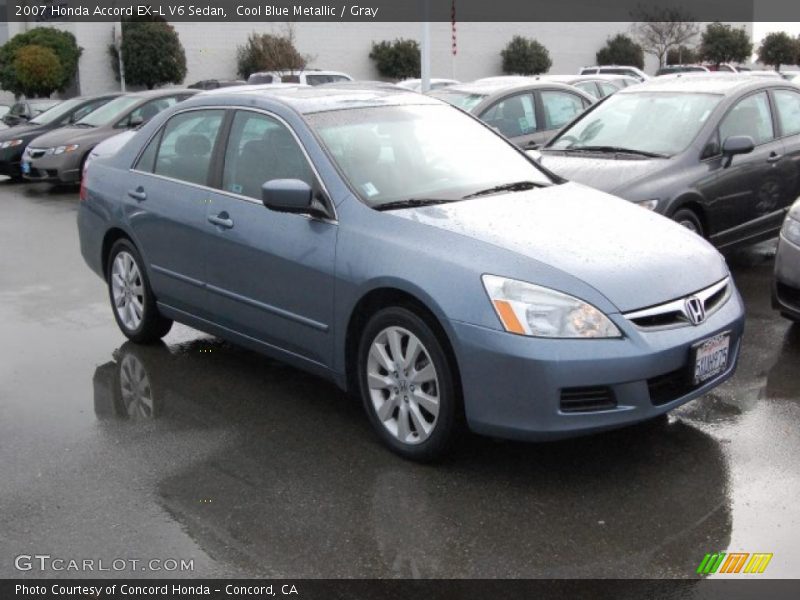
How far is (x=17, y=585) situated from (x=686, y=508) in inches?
101

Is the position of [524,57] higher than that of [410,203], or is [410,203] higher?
[524,57]

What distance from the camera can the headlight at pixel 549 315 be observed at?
12.9 feet

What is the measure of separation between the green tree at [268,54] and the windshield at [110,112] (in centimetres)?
2285

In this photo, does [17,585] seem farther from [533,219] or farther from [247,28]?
[247,28]

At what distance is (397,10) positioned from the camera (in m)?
49.8

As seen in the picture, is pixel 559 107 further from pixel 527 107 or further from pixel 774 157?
pixel 774 157

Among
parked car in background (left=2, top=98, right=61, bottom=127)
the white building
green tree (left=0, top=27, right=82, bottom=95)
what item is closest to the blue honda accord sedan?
parked car in background (left=2, top=98, right=61, bottom=127)

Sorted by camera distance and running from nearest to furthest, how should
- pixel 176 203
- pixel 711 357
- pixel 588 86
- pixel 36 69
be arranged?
pixel 711 357 → pixel 176 203 → pixel 588 86 → pixel 36 69

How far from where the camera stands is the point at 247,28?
4456cm

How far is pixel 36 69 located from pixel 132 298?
33.9 m

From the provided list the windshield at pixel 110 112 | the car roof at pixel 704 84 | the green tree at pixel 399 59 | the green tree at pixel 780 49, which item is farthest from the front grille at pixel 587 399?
the green tree at pixel 780 49

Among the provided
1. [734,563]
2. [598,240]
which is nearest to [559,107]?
[598,240]

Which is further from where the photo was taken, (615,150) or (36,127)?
(36,127)

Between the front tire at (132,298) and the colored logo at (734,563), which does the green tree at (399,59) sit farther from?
the colored logo at (734,563)
